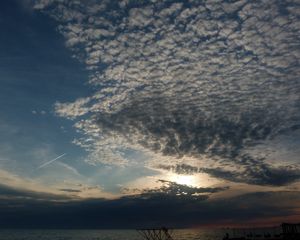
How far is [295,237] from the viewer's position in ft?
205

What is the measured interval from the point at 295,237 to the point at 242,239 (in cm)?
1835

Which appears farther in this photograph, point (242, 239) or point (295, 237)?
point (242, 239)

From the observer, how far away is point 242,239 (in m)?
78.3
